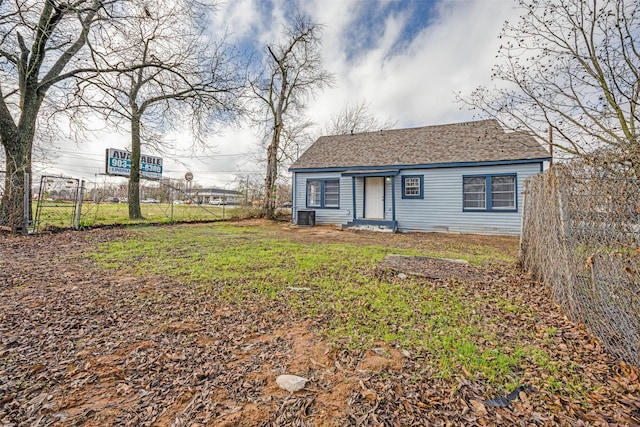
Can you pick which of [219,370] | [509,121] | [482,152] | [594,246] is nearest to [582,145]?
[509,121]

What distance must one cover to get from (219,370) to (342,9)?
36.8 feet

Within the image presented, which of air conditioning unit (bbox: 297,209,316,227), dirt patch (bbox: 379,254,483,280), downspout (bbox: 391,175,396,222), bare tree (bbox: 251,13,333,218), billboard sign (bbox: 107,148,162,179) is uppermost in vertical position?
bare tree (bbox: 251,13,333,218)

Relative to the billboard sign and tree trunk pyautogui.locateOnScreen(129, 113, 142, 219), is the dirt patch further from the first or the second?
the billboard sign

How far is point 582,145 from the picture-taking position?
547 centimetres

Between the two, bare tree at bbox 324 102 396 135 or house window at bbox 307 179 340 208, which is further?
bare tree at bbox 324 102 396 135

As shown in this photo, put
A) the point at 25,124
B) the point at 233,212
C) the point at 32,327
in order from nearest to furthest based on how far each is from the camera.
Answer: the point at 32,327, the point at 25,124, the point at 233,212

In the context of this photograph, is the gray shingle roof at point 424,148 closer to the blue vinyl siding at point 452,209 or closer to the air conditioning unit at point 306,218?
the blue vinyl siding at point 452,209

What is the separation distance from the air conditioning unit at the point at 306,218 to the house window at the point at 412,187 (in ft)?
14.1

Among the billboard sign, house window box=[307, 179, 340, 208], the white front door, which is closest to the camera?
the white front door

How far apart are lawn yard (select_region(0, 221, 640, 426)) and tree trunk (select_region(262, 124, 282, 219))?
11.5m

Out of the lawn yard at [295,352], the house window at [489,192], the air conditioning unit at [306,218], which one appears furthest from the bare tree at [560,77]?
the air conditioning unit at [306,218]

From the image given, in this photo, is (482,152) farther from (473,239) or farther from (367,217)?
(367,217)

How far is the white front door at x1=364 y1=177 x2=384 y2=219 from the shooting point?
12594 mm

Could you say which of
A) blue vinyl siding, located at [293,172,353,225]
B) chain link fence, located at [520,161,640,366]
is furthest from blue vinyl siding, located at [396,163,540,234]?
chain link fence, located at [520,161,640,366]
